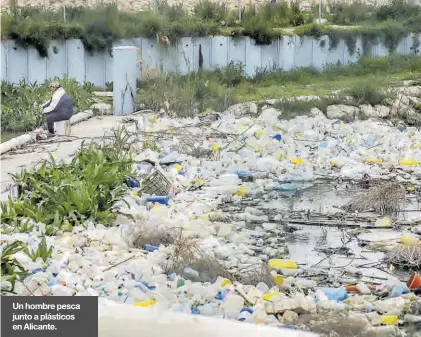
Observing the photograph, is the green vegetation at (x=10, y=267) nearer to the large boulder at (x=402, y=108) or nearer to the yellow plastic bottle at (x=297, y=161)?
the yellow plastic bottle at (x=297, y=161)

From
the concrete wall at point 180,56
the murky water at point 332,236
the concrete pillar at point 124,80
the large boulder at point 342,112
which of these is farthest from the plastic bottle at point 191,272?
the concrete wall at point 180,56

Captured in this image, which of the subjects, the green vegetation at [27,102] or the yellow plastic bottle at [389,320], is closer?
the yellow plastic bottle at [389,320]

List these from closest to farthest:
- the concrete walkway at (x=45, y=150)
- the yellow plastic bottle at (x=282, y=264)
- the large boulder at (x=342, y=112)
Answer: the yellow plastic bottle at (x=282, y=264)
the concrete walkway at (x=45, y=150)
the large boulder at (x=342, y=112)

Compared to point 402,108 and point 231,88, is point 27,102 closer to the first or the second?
point 231,88

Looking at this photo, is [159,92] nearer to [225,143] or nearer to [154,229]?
[225,143]

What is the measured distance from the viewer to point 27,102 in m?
15.4

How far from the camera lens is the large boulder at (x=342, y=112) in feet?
53.0

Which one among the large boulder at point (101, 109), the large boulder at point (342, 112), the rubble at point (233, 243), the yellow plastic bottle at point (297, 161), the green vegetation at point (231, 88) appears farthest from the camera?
the large boulder at point (101, 109)

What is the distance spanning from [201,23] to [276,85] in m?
2.51

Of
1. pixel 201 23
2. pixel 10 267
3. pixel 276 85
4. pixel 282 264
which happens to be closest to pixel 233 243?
pixel 282 264

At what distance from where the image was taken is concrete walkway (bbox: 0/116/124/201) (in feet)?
33.6

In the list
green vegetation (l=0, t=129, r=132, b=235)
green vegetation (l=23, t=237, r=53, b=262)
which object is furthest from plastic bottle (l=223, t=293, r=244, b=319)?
green vegetation (l=0, t=129, r=132, b=235)

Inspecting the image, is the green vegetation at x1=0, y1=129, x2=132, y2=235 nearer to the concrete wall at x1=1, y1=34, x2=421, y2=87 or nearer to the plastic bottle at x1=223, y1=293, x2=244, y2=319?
the plastic bottle at x1=223, y1=293, x2=244, y2=319

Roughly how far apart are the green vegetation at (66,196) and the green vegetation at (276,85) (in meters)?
6.67
